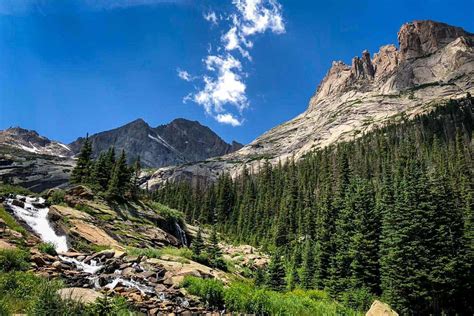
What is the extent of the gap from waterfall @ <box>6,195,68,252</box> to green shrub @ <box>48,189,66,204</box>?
494 centimetres

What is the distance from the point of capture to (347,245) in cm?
5081

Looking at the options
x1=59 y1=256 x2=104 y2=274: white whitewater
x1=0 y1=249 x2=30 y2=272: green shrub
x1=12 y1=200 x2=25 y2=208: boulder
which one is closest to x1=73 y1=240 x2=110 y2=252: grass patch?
x1=59 y1=256 x2=104 y2=274: white whitewater

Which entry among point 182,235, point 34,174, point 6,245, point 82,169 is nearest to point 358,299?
point 182,235

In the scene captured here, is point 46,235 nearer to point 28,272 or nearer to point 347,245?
point 28,272

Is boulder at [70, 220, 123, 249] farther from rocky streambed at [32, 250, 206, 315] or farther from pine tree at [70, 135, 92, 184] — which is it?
pine tree at [70, 135, 92, 184]

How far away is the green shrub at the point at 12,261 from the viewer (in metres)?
16.2

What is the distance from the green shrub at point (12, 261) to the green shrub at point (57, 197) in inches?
902

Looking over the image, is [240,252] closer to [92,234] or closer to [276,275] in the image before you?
[276,275]

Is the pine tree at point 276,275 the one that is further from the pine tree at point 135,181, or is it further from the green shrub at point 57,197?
the pine tree at point 135,181

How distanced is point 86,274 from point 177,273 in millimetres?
6450

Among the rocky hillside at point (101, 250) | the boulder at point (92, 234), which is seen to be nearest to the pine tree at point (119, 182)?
the rocky hillside at point (101, 250)

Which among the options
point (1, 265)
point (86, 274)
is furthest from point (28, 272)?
point (86, 274)

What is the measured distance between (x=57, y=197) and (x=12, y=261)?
2479 centimetres

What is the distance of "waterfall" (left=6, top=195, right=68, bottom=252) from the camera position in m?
28.2
